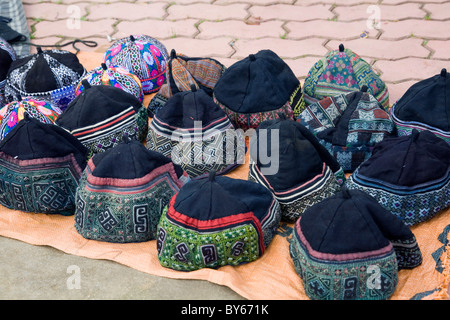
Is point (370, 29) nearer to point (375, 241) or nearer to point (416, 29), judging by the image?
point (416, 29)

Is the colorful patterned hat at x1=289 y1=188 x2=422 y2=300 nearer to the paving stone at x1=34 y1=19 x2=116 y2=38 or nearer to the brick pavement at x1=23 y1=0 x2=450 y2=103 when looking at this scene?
the brick pavement at x1=23 y1=0 x2=450 y2=103

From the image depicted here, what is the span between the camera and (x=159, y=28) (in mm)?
4410

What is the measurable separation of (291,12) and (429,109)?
2.22m

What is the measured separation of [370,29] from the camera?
4086 mm

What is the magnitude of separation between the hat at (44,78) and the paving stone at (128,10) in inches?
62.9

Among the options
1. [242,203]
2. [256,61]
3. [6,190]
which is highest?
[256,61]

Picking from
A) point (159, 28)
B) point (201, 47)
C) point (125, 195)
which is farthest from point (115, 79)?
point (159, 28)

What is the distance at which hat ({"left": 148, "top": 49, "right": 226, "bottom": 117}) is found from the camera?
2891mm

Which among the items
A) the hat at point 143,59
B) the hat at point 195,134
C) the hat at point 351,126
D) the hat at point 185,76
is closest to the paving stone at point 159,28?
the hat at point 143,59

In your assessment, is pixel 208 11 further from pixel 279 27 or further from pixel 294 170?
pixel 294 170

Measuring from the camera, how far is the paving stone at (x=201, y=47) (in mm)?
3947

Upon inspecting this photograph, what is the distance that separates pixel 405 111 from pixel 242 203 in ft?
3.36

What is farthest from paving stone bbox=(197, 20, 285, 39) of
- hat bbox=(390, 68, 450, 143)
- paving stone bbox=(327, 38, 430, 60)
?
hat bbox=(390, 68, 450, 143)

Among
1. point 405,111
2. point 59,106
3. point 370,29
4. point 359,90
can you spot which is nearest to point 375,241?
point 405,111
